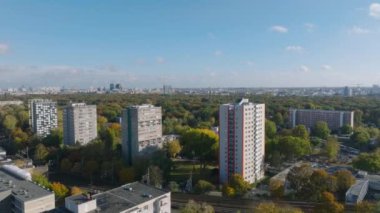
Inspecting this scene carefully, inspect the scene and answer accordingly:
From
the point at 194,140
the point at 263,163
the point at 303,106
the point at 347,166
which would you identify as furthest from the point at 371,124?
the point at 194,140

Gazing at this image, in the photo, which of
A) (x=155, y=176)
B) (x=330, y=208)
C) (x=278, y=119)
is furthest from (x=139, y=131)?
(x=278, y=119)

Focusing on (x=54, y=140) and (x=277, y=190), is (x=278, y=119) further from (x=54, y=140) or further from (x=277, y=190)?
(x=54, y=140)

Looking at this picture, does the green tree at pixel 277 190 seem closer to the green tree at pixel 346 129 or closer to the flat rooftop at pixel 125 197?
the flat rooftop at pixel 125 197

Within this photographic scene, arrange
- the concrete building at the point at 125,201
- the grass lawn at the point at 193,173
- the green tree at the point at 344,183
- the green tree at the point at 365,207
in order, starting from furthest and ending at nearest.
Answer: the grass lawn at the point at 193,173 < the green tree at the point at 344,183 < the green tree at the point at 365,207 < the concrete building at the point at 125,201

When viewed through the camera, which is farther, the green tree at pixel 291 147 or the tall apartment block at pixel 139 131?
the tall apartment block at pixel 139 131

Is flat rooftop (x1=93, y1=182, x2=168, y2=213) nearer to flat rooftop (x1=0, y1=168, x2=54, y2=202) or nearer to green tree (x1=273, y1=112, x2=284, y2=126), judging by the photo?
flat rooftop (x1=0, y1=168, x2=54, y2=202)

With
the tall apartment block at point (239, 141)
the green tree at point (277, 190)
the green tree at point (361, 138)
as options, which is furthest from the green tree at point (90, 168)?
the green tree at point (361, 138)

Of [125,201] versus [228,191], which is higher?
[125,201]

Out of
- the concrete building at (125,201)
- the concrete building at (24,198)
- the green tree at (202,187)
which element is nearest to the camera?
the concrete building at (125,201)
